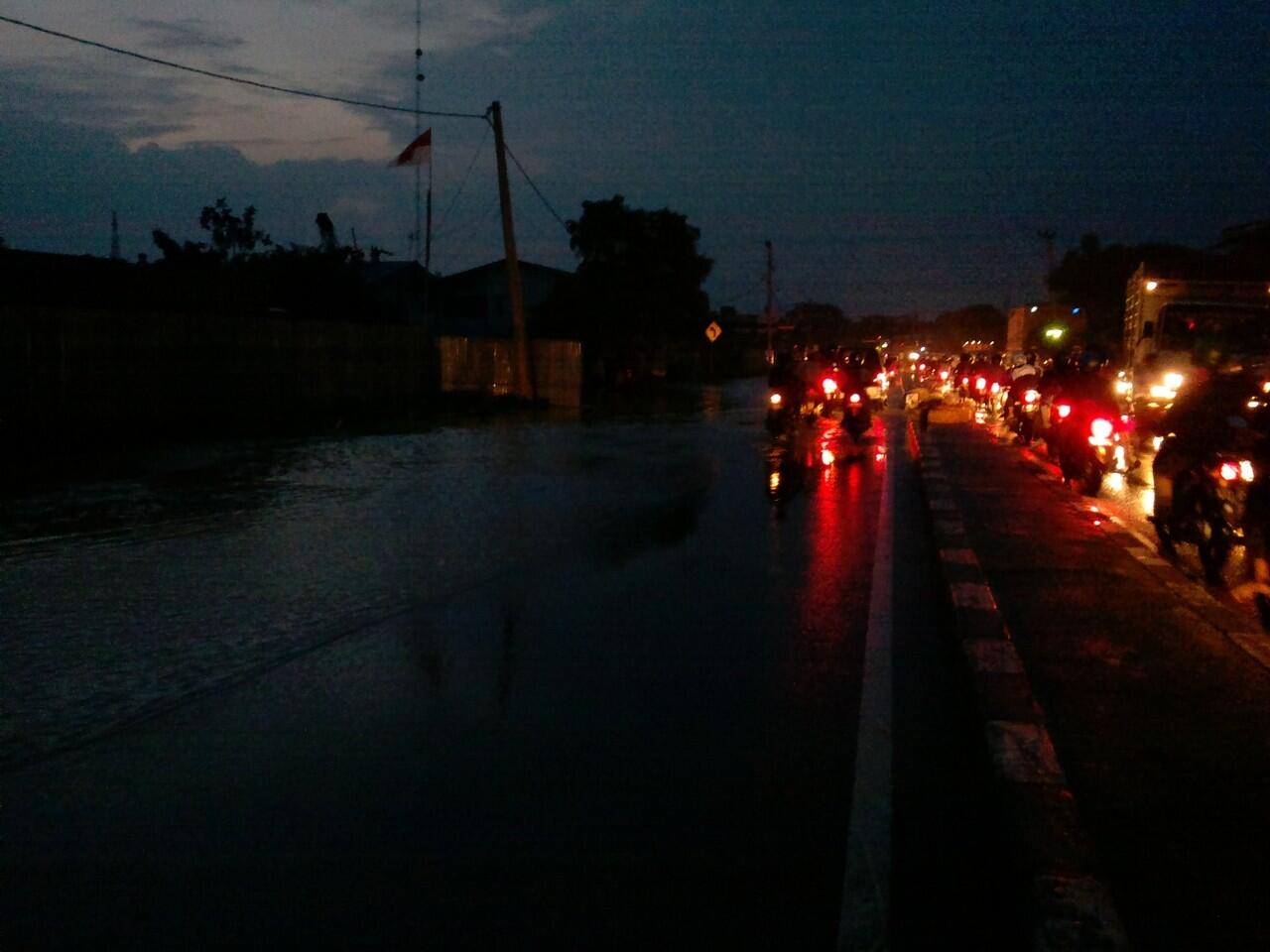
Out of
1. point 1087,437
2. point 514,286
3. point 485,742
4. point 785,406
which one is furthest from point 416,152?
point 485,742

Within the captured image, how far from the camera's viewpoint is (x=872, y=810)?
520 centimetres

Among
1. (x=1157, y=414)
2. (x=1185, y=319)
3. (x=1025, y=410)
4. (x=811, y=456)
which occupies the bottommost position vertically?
(x=811, y=456)

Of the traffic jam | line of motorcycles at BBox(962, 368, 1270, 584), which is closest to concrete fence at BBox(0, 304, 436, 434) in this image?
the traffic jam

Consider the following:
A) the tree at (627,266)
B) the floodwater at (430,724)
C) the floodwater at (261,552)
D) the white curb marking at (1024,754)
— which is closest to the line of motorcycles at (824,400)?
the floodwater at (261,552)

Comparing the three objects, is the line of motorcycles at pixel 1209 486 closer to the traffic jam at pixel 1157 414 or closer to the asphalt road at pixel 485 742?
the traffic jam at pixel 1157 414

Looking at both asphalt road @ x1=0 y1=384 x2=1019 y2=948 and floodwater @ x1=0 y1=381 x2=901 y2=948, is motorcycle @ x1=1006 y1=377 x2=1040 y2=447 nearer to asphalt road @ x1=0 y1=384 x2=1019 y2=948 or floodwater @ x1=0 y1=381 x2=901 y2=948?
floodwater @ x1=0 y1=381 x2=901 y2=948

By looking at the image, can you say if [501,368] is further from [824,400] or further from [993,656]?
[993,656]

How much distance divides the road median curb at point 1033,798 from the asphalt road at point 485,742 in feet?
0.50

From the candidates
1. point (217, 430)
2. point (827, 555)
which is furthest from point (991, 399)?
point (827, 555)

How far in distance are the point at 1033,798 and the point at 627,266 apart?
175 feet

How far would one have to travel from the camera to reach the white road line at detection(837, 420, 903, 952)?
4.20m

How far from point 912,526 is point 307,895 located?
10197 millimetres

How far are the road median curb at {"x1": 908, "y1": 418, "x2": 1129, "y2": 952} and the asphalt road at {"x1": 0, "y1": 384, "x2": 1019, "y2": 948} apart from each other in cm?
15

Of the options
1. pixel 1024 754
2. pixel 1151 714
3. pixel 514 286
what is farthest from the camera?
pixel 514 286
